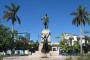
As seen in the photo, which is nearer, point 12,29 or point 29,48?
point 12,29

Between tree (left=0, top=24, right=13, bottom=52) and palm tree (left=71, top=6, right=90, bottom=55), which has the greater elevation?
palm tree (left=71, top=6, right=90, bottom=55)

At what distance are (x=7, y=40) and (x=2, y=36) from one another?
245 cm

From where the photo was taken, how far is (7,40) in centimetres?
7025

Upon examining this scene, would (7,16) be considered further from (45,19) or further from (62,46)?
(45,19)

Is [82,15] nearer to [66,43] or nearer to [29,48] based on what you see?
[66,43]

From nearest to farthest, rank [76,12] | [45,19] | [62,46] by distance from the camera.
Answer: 1. [45,19]
2. [76,12]
3. [62,46]

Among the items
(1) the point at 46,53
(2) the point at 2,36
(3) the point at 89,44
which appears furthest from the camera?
(3) the point at 89,44

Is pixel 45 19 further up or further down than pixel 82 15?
further down

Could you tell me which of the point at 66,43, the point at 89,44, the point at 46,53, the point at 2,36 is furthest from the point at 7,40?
the point at 89,44

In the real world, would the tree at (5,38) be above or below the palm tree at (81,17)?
below

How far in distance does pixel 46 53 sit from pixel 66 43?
51.0m

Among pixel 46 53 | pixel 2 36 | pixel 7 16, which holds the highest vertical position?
pixel 7 16

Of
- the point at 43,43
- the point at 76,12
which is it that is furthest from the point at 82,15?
the point at 43,43

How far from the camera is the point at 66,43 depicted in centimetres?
8969
